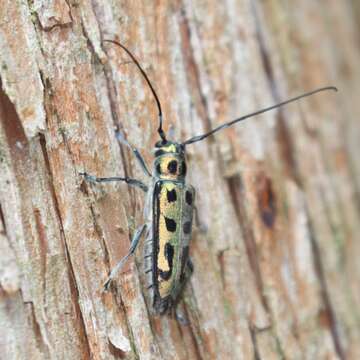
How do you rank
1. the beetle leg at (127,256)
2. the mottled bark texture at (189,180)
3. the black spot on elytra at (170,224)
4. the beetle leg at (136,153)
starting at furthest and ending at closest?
the black spot on elytra at (170,224)
the beetle leg at (136,153)
the beetle leg at (127,256)
the mottled bark texture at (189,180)

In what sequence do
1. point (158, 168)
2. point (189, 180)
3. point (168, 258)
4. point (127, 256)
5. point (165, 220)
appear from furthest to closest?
1. point (189, 180)
2. point (158, 168)
3. point (165, 220)
4. point (168, 258)
5. point (127, 256)

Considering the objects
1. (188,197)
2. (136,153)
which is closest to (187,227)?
(188,197)

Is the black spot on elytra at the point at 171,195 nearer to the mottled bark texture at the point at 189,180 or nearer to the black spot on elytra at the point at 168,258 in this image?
the mottled bark texture at the point at 189,180

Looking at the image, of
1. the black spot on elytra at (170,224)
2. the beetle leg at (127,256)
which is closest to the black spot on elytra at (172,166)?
the black spot on elytra at (170,224)

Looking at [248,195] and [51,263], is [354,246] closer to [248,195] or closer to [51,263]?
[248,195]

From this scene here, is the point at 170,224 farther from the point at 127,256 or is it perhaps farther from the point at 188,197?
the point at 127,256

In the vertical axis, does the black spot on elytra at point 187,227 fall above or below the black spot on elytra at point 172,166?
below

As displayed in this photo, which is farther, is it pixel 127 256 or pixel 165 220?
pixel 165 220

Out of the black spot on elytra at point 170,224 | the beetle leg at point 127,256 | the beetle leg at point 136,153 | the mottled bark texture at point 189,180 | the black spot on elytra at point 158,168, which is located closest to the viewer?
the mottled bark texture at point 189,180
